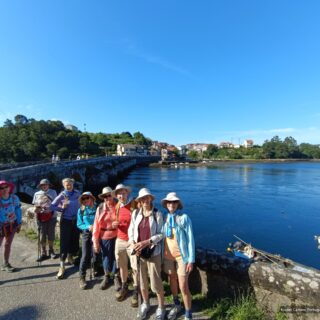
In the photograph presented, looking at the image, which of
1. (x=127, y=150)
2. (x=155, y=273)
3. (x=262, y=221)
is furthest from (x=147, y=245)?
(x=127, y=150)

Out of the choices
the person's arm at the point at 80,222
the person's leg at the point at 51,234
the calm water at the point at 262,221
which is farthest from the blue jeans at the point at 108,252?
the calm water at the point at 262,221

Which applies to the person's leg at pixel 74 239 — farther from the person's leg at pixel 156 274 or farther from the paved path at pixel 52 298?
the person's leg at pixel 156 274

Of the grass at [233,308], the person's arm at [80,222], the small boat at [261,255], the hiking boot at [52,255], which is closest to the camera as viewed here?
the grass at [233,308]

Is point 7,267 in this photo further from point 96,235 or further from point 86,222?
point 96,235

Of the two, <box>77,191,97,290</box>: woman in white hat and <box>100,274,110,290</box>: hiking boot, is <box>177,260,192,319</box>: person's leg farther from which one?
<box>77,191,97,290</box>: woman in white hat

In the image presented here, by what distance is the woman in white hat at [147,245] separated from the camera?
3.53 metres

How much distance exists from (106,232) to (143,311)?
4.44 ft

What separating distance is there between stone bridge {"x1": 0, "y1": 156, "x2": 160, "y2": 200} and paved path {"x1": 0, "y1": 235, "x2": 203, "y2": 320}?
11.8 meters

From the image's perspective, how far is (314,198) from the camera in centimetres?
Result: 3105

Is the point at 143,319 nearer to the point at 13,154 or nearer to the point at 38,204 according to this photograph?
the point at 38,204

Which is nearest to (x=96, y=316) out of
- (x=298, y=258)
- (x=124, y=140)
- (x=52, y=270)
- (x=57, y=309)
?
(x=57, y=309)

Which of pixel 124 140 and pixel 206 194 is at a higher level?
pixel 124 140

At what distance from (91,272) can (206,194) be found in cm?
3104

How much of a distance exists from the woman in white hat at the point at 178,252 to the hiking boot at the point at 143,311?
325mm
